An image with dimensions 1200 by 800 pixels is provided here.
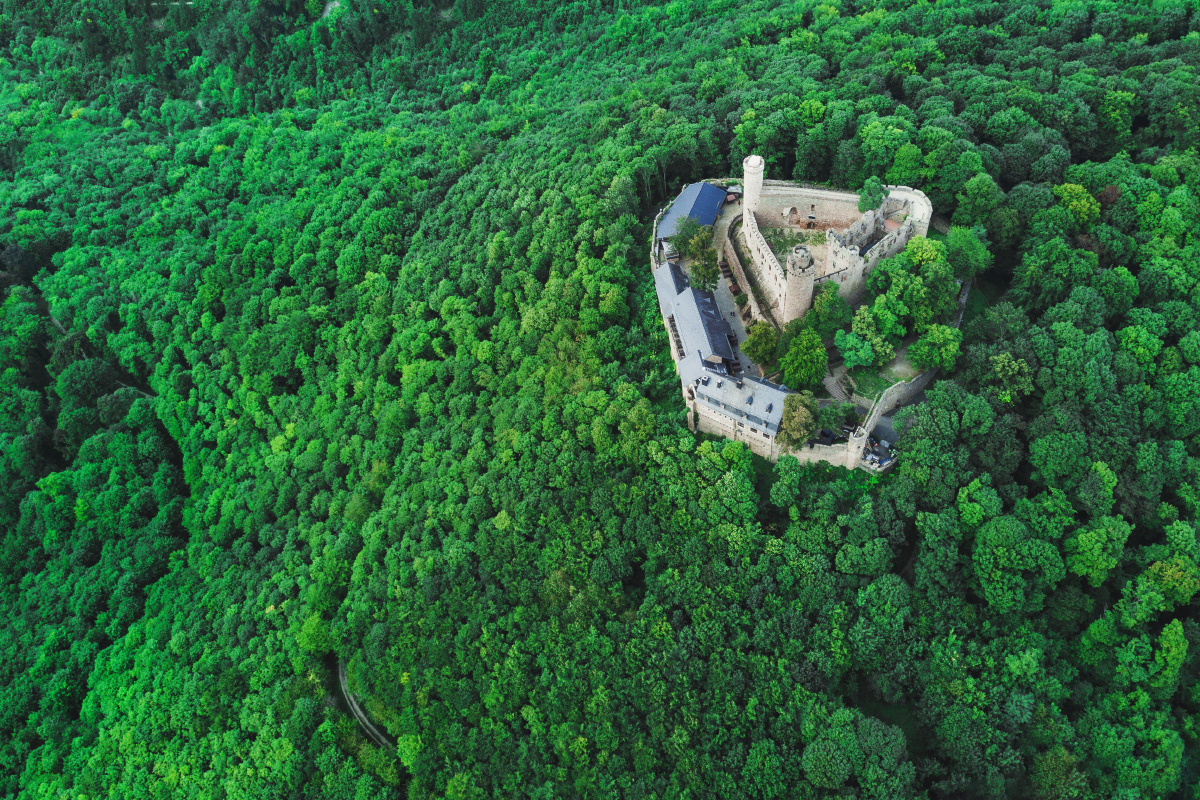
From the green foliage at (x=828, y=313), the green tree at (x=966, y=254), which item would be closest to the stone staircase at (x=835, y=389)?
the green foliage at (x=828, y=313)

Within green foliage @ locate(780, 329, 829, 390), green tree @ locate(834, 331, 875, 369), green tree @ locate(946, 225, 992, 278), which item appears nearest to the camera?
green foliage @ locate(780, 329, 829, 390)

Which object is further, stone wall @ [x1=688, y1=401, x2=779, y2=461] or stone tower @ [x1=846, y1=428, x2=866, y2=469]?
stone wall @ [x1=688, y1=401, x2=779, y2=461]

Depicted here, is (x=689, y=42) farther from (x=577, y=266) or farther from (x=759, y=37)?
(x=577, y=266)

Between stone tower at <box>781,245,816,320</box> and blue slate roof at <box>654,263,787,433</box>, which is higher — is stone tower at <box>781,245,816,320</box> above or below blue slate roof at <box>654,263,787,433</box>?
above

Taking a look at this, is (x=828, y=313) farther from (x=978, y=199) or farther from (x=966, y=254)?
(x=978, y=199)

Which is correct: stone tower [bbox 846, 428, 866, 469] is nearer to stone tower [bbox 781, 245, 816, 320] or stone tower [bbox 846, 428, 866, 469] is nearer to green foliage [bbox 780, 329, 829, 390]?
green foliage [bbox 780, 329, 829, 390]

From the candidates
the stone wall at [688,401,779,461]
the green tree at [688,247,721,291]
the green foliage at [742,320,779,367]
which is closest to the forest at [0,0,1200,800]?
the stone wall at [688,401,779,461]
